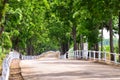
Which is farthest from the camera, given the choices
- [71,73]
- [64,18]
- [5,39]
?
[64,18]

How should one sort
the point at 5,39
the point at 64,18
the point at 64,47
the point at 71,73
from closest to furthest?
the point at 71,73 < the point at 5,39 < the point at 64,18 < the point at 64,47

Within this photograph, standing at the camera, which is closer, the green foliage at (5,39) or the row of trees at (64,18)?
the row of trees at (64,18)

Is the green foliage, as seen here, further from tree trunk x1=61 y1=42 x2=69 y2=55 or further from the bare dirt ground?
tree trunk x1=61 y1=42 x2=69 y2=55

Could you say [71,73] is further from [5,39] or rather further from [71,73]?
[5,39]

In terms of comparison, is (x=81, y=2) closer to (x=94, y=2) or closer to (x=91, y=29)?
(x=94, y=2)

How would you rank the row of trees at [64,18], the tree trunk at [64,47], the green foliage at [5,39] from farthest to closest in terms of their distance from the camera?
the tree trunk at [64,47], the green foliage at [5,39], the row of trees at [64,18]

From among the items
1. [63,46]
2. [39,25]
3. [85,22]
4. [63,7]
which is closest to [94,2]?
[85,22]

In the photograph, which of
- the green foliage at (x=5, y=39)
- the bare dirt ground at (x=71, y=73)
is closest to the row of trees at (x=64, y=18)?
the green foliage at (x=5, y=39)

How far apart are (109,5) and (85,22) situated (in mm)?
20796

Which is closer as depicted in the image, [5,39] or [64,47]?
[5,39]

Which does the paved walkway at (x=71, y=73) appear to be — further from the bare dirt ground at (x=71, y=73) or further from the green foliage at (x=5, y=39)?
the green foliage at (x=5, y=39)

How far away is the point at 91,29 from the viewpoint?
54875 millimetres

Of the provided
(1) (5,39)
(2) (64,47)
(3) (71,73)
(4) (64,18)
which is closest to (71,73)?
(3) (71,73)

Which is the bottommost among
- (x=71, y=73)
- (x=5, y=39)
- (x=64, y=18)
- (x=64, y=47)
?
(x=71, y=73)
